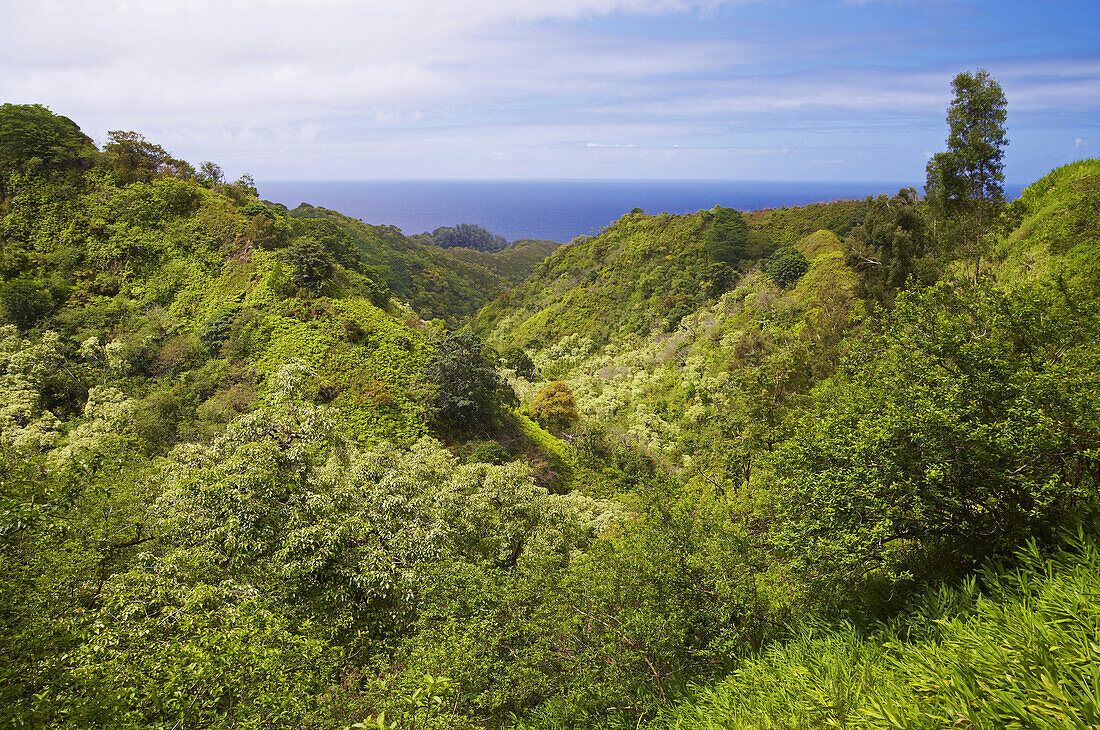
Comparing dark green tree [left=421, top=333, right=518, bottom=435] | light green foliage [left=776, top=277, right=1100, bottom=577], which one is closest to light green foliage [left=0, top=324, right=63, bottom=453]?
dark green tree [left=421, top=333, right=518, bottom=435]

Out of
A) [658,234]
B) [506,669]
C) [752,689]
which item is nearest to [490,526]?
[506,669]

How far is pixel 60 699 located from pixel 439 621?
19.7 ft

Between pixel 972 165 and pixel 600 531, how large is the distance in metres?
20.3

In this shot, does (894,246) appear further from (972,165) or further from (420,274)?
(420,274)

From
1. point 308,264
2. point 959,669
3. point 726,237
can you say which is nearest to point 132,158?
point 308,264

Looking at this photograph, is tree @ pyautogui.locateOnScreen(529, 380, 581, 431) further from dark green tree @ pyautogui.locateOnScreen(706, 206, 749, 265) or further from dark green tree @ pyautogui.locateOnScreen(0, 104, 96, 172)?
dark green tree @ pyautogui.locateOnScreen(0, 104, 96, 172)

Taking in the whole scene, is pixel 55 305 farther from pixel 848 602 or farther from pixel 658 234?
pixel 658 234

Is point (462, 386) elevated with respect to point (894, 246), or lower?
lower

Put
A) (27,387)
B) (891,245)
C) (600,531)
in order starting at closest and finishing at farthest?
(600,531)
(891,245)
(27,387)

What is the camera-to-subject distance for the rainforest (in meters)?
5.77

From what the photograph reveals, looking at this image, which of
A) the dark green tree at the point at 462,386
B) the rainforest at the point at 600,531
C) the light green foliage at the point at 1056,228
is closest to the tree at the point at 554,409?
the rainforest at the point at 600,531

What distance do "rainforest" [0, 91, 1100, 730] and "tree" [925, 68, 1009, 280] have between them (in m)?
0.11

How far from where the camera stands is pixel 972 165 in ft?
60.5

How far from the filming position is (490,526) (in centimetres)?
1450
